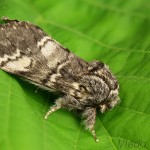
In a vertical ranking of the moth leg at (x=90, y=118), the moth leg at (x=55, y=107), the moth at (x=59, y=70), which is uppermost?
the moth at (x=59, y=70)

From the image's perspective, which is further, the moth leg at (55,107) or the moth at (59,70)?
the moth at (59,70)

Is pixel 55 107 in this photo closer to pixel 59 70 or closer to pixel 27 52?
pixel 59 70

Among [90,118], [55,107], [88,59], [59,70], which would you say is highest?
[88,59]

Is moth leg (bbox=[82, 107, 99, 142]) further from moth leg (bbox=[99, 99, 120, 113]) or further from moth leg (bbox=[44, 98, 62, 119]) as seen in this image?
moth leg (bbox=[44, 98, 62, 119])

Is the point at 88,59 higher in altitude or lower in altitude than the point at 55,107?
higher

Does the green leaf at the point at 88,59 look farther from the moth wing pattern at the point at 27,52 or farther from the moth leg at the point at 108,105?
the moth wing pattern at the point at 27,52

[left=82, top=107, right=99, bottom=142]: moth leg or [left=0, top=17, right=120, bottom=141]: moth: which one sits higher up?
[left=0, top=17, right=120, bottom=141]: moth

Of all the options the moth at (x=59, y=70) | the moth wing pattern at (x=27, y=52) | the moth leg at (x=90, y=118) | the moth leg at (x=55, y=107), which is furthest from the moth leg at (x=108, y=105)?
the moth wing pattern at (x=27, y=52)

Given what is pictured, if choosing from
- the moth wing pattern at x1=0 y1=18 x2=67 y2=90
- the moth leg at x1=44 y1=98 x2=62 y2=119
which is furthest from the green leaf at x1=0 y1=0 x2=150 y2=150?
the moth wing pattern at x1=0 y1=18 x2=67 y2=90

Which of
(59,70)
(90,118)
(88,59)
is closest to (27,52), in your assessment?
(59,70)
